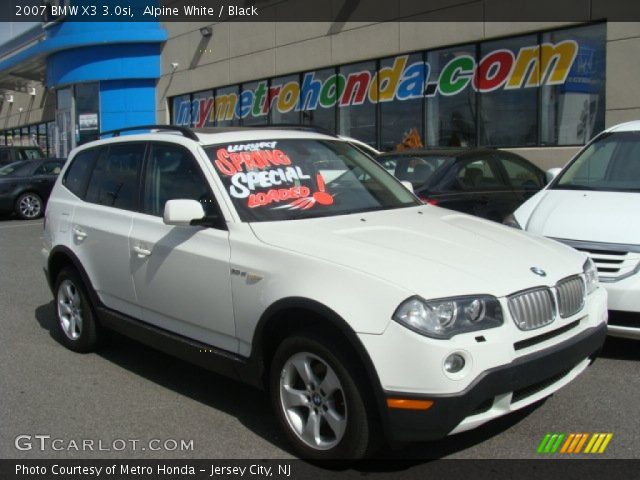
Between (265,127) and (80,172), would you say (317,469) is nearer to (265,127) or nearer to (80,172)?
(265,127)

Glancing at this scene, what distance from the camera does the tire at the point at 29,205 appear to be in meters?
17.1

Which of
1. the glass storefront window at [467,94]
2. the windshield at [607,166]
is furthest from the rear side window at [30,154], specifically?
the windshield at [607,166]

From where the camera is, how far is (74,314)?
5.68 metres

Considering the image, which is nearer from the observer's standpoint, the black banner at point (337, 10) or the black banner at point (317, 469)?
the black banner at point (317, 469)

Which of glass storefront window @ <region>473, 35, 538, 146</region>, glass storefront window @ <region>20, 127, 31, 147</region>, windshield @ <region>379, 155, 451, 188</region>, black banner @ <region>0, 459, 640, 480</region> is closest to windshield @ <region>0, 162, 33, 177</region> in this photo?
glass storefront window @ <region>473, 35, 538, 146</region>

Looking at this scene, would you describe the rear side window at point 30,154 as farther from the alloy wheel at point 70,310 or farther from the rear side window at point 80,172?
the alloy wheel at point 70,310

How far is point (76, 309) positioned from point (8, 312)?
2.00m

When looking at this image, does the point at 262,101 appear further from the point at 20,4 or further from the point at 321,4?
the point at 20,4

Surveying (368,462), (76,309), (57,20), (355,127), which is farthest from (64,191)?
(57,20)

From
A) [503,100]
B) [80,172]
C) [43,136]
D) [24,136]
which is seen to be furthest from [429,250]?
[24,136]

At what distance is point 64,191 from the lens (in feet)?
19.5

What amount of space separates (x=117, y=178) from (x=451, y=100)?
34.6ft

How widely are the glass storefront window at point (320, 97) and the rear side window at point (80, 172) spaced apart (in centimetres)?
1159

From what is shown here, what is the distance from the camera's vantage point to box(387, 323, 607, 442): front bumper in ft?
10.1
